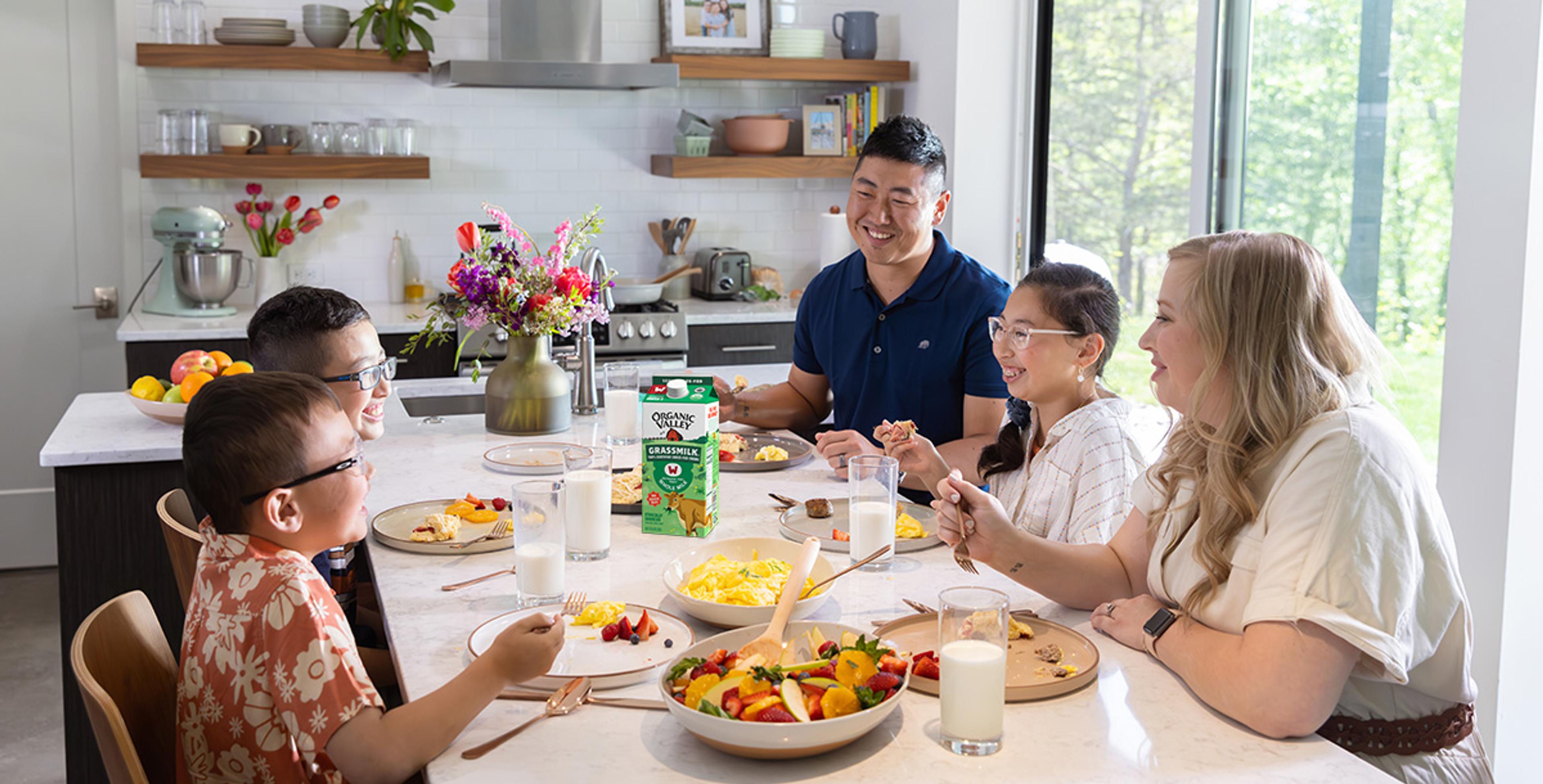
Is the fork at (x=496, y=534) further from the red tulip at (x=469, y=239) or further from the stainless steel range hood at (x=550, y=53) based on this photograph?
the stainless steel range hood at (x=550, y=53)

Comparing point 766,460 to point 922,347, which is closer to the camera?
point 766,460

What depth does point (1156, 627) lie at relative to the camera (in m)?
1.66

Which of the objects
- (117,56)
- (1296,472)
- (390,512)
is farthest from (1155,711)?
(117,56)

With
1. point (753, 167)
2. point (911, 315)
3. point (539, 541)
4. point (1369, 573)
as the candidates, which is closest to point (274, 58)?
point (753, 167)

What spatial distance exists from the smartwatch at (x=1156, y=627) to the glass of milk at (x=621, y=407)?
151 centimetres

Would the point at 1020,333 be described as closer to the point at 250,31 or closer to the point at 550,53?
the point at 550,53

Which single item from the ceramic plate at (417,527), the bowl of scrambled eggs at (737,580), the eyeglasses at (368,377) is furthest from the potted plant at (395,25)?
the bowl of scrambled eggs at (737,580)

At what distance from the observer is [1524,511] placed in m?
2.48

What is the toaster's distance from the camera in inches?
216

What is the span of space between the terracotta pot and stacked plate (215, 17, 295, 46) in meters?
1.84

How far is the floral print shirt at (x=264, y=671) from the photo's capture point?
55.1 inches

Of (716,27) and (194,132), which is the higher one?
(716,27)

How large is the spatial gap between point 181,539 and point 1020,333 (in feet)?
4.88

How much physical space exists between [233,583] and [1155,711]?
3.56 feet
